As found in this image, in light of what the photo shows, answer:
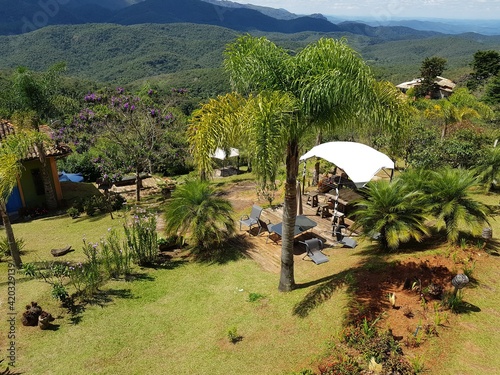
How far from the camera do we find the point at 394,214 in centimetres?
872

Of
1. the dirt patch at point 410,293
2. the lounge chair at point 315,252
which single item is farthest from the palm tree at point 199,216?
the dirt patch at point 410,293

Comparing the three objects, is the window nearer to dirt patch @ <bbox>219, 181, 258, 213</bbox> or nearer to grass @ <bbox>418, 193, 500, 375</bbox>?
dirt patch @ <bbox>219, 181, 258, 213</bbox>

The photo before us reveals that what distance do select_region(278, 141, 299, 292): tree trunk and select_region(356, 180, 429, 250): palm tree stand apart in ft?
8.10

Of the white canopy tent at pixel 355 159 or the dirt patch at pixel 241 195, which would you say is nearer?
the white canopy tent at pixel 355 159

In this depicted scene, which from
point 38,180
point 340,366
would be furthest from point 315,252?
point 38,180

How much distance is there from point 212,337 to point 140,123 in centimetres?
1472

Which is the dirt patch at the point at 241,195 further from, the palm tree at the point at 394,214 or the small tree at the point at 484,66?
the small tree at the point at 484,66

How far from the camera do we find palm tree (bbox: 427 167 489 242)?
8.30 meters

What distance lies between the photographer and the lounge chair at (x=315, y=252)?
9.61m

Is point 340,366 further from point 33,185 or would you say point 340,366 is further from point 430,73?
point 430,73

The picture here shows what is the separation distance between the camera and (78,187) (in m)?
20.8

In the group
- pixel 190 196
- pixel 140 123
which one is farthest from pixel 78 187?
pixel 190 196

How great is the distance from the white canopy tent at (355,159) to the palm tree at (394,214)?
162 cm

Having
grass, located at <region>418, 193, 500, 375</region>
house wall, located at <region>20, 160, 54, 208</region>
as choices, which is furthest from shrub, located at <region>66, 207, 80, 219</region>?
grass, located at <region>418, 193, 500, 375</region>
